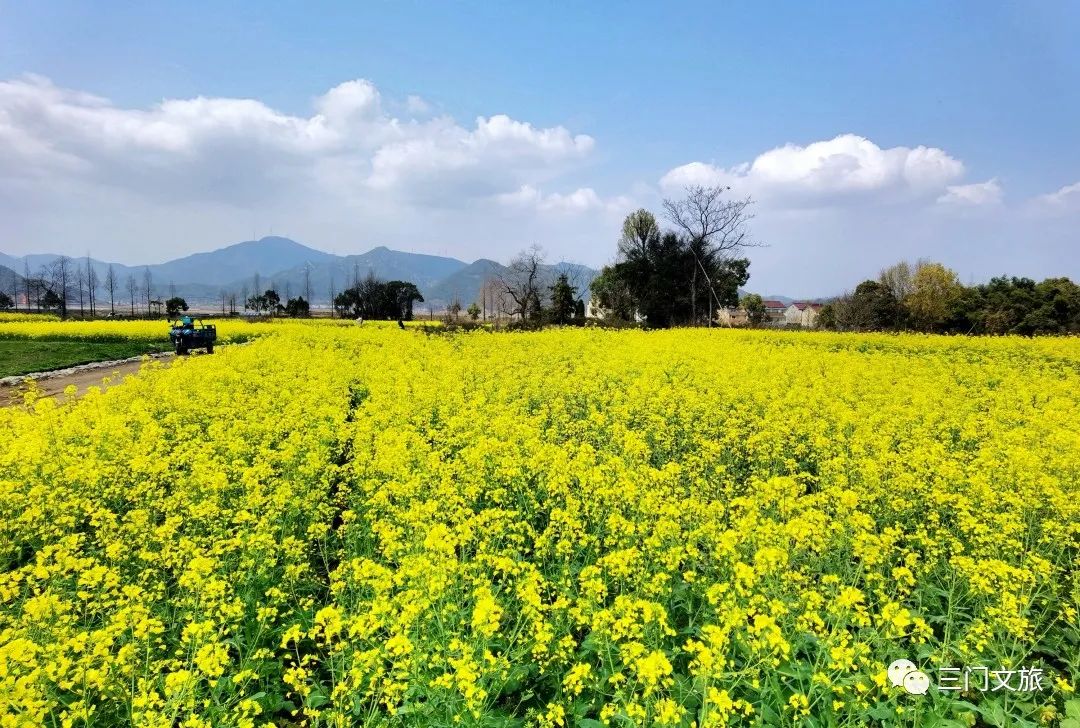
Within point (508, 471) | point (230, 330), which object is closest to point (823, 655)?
point (508, 471)

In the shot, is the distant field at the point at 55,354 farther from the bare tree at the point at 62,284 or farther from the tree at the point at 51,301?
the tree at the point at 51,301

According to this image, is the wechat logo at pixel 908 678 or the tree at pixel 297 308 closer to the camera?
the wechat logo at pixel 908 678

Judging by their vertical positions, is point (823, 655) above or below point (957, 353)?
below

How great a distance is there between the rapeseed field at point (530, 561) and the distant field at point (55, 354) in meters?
17.2

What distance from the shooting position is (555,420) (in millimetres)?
10711

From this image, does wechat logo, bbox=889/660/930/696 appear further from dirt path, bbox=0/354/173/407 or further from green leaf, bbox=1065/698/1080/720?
dirt path, bbox=0/354/173/407

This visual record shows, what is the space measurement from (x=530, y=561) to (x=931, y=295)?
77498 millimetres

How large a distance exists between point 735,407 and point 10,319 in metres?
66.9

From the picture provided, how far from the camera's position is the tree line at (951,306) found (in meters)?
49.2

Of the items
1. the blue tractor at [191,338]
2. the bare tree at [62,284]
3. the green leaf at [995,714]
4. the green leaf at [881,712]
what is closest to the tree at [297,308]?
the bare tree at [62,284]

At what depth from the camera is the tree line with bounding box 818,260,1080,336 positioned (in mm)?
49188

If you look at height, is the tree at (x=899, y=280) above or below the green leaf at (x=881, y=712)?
above

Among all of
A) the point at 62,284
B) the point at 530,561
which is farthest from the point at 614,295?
the point at 62,284

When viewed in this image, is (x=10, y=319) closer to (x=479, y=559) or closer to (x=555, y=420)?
(x=555, y=420)
